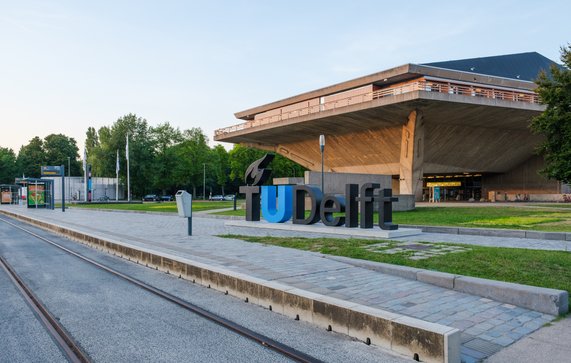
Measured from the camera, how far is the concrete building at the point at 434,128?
121 feet

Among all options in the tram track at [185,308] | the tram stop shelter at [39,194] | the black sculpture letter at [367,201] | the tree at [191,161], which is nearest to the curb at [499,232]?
Result: the black sculpture letter at [367,201]

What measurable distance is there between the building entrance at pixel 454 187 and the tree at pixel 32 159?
102822 millimetres

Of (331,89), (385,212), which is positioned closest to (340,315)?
(385,212)

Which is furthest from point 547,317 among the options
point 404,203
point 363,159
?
point 363,159

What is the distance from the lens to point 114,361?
4586mm

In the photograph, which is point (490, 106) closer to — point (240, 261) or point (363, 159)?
point (363, 159)

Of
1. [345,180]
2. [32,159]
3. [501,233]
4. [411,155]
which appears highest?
[32,159]

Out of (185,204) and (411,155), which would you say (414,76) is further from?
(185,204)

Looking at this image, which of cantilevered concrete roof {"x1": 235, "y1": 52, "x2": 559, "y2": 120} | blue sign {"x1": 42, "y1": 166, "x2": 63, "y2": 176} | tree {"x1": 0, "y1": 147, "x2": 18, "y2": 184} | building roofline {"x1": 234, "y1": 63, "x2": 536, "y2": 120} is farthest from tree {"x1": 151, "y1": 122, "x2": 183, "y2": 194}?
building roofline {"x1": 234, "y1": 63, "x2": 536, "y2": 120}

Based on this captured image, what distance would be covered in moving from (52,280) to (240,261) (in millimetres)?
3951

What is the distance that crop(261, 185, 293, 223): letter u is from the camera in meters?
19.3

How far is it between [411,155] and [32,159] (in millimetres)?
111386

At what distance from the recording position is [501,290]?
640 cm

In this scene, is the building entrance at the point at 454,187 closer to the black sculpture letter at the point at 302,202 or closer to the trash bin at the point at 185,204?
the black sculpture letter at the point at 302,202
